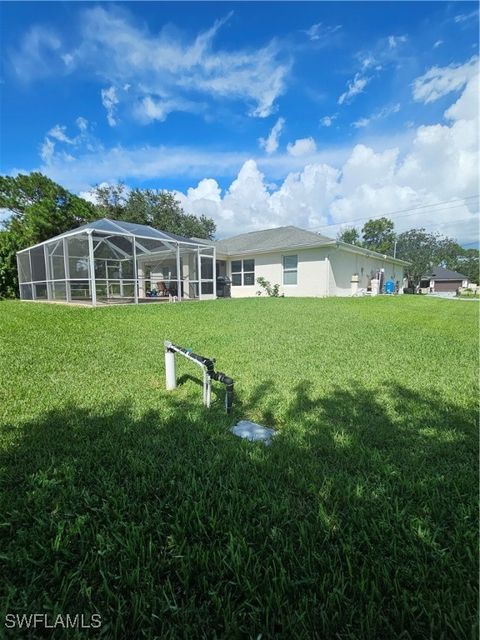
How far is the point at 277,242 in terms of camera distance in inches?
716

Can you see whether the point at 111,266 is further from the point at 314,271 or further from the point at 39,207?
the point at 39,207

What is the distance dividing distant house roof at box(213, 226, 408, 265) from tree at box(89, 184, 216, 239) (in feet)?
44.0

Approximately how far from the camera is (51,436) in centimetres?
232

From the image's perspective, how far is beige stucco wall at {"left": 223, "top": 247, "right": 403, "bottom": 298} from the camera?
1611 centimetres

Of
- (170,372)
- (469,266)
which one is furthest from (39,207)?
(469,266)

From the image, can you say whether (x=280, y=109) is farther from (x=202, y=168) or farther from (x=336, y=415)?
(x=336, y=415)

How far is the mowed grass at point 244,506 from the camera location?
1.10 m

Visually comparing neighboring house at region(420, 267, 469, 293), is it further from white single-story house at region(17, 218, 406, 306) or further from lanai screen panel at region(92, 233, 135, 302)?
lanai screen panel at region(92, 233, 135, 302)

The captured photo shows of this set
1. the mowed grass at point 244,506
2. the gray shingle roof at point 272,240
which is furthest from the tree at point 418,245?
the mowed grass at point 244,506

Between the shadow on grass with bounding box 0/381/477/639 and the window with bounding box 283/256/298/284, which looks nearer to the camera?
the shadow on grass with bounding box 0/381/477/639

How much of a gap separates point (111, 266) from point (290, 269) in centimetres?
947

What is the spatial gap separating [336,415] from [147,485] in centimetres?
175

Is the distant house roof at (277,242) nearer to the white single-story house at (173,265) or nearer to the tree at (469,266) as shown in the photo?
the white single-story house at (173,265)

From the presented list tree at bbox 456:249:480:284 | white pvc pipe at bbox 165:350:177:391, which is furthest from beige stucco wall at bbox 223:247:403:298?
tree at bbox 456:249:480:284
